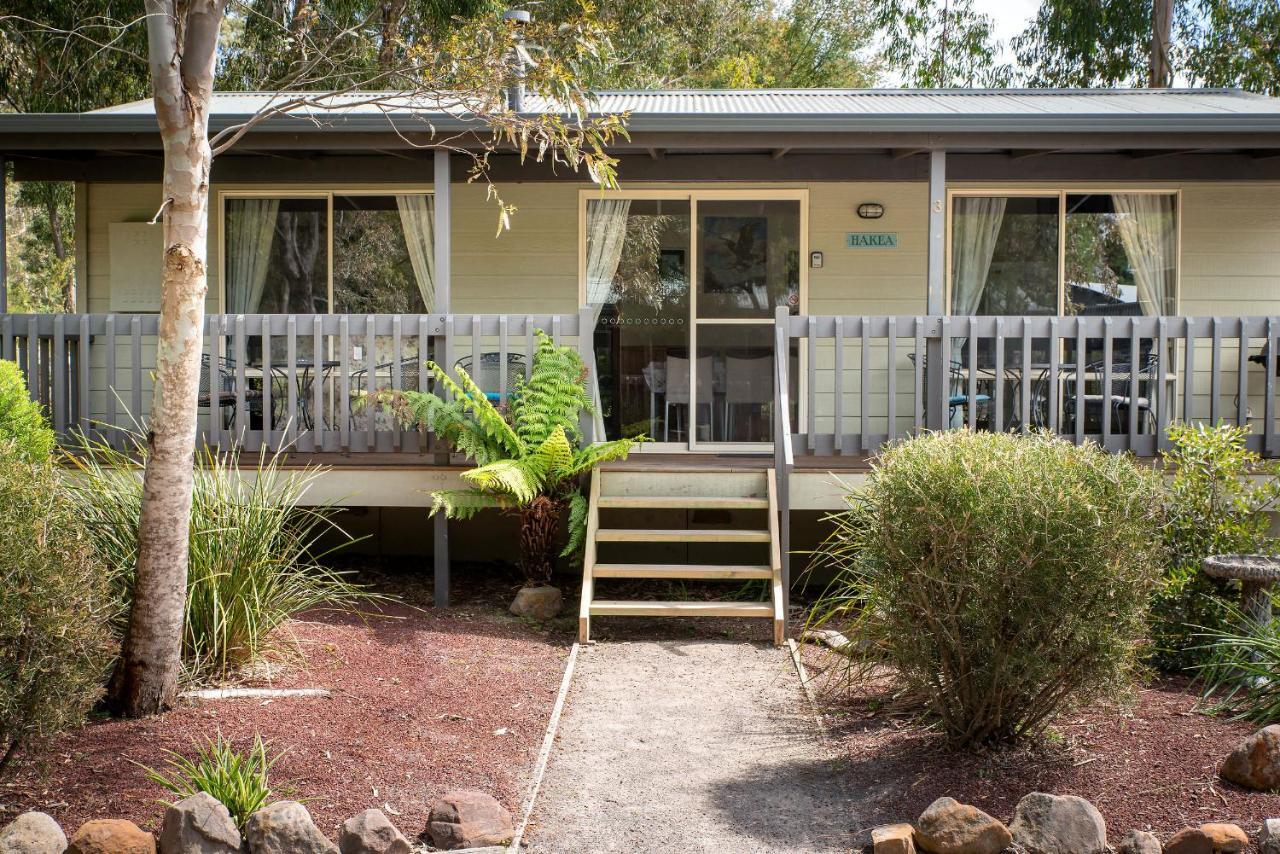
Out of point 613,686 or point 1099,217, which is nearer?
point 613,686

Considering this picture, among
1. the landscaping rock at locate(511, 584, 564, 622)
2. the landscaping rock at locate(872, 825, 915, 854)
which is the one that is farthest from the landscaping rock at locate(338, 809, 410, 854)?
the landscaping rock at locate(511, 584, 564, 622)

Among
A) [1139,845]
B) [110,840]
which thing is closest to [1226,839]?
[1139,845]

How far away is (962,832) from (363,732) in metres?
2.31

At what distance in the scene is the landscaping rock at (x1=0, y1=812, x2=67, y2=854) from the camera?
317cm

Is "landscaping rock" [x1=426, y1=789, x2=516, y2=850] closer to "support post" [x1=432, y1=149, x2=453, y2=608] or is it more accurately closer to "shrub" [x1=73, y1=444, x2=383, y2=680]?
"shrub" [x1=73, y1=444, x2=383, y2=680]

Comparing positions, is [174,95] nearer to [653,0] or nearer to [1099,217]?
[1099,217]

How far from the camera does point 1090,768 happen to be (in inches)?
160

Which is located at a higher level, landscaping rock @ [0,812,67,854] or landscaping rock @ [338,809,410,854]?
landscaping rock @ [0,812,67,854]

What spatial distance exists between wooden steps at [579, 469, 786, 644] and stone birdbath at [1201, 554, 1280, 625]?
2.26m

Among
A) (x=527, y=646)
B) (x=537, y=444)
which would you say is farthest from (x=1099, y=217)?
(x=527, y=646)

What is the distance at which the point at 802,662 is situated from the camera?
19.3 ft

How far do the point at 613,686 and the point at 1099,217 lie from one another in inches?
243

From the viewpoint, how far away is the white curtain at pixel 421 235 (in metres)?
9.26

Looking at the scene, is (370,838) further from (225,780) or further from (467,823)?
(225,780)
